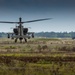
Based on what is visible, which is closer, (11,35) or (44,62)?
(44,62)

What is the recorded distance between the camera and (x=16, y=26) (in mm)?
113750

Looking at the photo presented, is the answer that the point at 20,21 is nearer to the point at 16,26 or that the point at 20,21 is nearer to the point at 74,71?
the point at 16,26

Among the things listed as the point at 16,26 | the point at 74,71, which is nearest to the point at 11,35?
the point at 16,26

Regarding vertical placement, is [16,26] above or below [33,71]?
above

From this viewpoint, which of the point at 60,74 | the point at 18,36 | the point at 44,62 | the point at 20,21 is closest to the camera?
the point at 60,74

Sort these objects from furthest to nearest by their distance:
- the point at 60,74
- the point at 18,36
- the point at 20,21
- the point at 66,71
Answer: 1. the point at 20,21
2. the point at 18,36
3. the point at 66,71
4. the point at 60,74

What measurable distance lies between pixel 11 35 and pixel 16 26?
409 centimetres

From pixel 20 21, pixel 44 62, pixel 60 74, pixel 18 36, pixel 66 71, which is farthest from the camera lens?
pixel 20 21

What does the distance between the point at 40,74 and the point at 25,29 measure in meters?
81.3

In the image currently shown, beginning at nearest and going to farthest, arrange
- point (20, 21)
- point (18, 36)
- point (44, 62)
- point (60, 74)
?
point (60, 74), point (44, 62), point (18, 36), point (20, 21)

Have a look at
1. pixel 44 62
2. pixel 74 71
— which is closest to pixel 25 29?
pixel 44 62

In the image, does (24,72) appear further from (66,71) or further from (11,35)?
(11,35)

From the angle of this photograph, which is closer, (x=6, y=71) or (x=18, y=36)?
(x=6, y=71)

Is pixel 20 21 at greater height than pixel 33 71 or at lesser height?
greater
